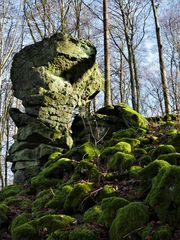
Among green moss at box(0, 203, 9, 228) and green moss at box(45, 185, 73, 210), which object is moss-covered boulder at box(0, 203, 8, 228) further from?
green moss at box(45, 185, 73, 210)

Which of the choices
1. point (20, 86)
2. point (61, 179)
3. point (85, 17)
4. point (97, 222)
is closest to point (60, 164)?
point (61, 179)

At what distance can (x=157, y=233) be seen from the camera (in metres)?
3.98

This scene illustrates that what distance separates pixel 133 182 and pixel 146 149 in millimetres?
2082

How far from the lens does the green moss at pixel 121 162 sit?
677cm

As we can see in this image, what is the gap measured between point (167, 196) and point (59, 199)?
2.49 meters

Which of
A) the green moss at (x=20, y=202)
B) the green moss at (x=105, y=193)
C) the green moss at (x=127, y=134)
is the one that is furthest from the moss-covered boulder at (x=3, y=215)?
the green moss at (x=127, y=134)

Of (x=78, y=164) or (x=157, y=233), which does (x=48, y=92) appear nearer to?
(x=78, y=164)

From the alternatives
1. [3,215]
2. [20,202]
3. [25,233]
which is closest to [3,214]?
[3,215]

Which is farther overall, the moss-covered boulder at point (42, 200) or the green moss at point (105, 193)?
the moss-covered boulder at point (42, 200)

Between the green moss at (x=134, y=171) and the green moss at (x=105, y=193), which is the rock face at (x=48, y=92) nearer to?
the green moss at (x=134, y=171)

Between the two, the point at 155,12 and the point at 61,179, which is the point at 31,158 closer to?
the point at 61,179

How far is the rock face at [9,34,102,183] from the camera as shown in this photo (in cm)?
995

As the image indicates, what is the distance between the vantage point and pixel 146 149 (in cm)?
772

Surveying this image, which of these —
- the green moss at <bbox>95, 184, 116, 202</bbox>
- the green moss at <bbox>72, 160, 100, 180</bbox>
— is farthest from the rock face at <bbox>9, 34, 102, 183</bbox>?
the green moss at <bbox>95, 184, 116, 202</bbox>
